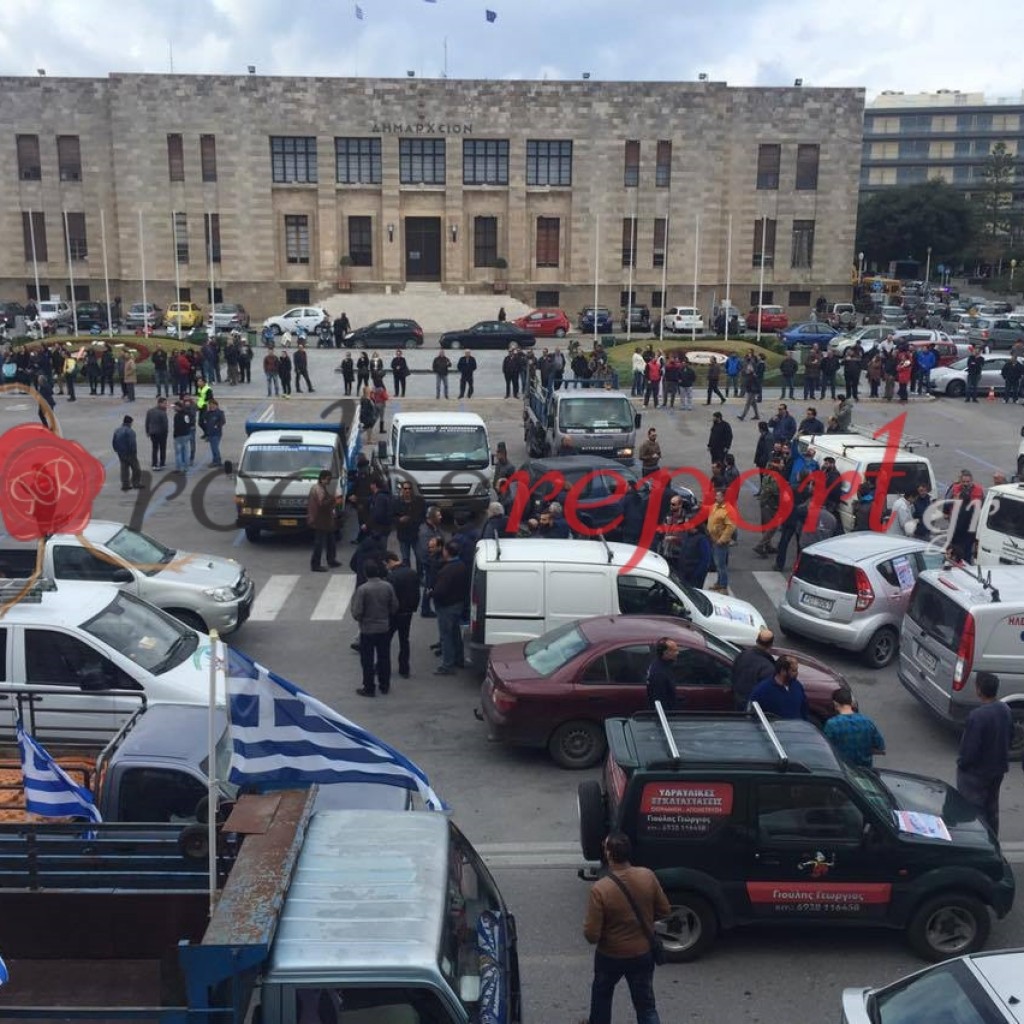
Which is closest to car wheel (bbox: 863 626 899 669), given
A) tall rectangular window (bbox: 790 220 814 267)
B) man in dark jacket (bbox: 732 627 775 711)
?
man in dark jacket (bbox: 732 627 775 711)

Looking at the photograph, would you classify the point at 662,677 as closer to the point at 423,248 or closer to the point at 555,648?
the point at 555,648

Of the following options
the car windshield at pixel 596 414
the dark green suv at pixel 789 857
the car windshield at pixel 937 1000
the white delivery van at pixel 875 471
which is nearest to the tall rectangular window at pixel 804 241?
the car windshield at pixel 596 414

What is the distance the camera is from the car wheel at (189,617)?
14.2m

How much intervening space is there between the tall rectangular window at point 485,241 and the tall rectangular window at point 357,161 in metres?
5.81

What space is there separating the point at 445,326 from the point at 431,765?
49.7 m

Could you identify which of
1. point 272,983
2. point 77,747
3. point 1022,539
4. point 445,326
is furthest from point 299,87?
point 272,983

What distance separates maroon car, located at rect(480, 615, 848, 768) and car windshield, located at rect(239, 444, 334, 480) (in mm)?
8986

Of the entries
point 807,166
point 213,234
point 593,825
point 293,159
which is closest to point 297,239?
point 293,159

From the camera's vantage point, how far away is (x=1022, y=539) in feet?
50.0

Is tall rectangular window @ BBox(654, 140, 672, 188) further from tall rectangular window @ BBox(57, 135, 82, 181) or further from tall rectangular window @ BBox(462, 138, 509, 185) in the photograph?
tall rectangular window @ BBox(57, 135, 82, 181)

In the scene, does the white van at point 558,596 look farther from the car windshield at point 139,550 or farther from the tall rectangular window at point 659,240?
the tall rectangular window at point 659,240

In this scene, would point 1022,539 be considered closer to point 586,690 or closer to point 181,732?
point 586,690

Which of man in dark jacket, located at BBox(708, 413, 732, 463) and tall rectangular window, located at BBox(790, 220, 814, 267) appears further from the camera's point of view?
tall rectangular window, located at BBox(790, 220, 814, 267)

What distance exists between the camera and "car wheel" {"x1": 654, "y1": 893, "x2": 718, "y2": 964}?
7.78 metres
